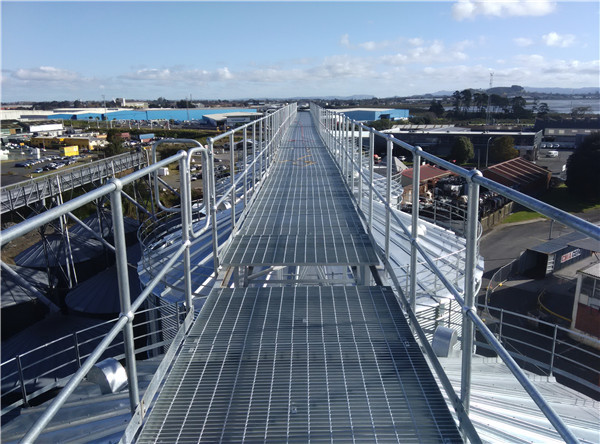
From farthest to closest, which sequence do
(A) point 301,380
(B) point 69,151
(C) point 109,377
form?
(B) point 69,151 < (C) point 109,377 < (A) point 301,380

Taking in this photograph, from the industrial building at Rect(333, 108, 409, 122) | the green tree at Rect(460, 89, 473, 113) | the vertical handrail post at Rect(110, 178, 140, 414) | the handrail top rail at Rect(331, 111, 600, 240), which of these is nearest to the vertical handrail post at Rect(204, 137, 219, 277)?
the vertical handrail post at Rect(110, 178, 140, 414)

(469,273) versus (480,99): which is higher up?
(480,99)

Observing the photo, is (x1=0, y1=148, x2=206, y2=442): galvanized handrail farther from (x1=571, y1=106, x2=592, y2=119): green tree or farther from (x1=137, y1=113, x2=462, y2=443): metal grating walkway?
(x1=571, y1=106, x2=592, y2=119): green tree

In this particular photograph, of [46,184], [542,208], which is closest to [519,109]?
[46,184]

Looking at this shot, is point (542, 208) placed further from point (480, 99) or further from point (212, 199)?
point (480, 99)

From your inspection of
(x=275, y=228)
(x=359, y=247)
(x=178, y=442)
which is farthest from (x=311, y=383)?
(x=275, y=228)
